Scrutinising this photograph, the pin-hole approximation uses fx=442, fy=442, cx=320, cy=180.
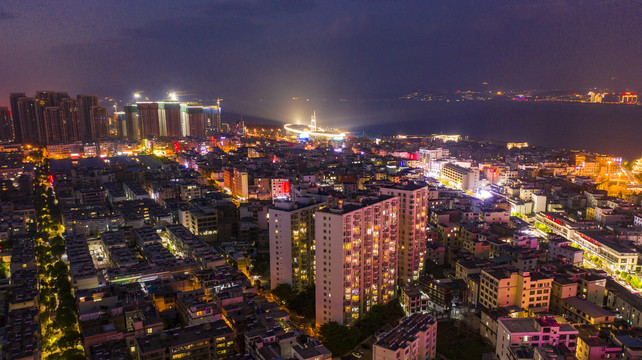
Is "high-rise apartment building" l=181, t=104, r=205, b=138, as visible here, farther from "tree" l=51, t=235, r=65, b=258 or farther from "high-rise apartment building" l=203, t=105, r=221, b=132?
"tree" l=51, t=235, r=65, b=258

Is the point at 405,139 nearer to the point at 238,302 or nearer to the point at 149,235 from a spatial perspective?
the point at 149,235

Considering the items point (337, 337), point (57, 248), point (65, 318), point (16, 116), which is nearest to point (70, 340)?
point (65, 318)

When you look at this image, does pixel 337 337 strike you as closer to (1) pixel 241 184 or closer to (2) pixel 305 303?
(2) pixel 305 303

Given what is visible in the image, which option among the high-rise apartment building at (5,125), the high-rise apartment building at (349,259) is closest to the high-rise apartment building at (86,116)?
the high-rise apartment building at (5,125)

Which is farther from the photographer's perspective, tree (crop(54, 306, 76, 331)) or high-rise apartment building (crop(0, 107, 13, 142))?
high-rise apartment building (crop(0, 107, 13, 142))

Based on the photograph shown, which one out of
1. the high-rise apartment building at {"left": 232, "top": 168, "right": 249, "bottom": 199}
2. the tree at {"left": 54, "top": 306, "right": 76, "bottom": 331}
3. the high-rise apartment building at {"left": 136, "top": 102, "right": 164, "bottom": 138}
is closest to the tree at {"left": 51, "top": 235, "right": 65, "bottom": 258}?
the tree at {"left": 54, "top": 306, "right": 76, "bottom": 331}

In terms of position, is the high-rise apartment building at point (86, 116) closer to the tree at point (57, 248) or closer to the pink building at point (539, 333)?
the tree at point (57, 248)
